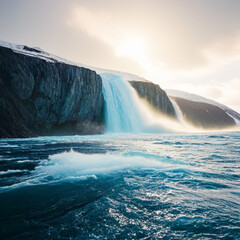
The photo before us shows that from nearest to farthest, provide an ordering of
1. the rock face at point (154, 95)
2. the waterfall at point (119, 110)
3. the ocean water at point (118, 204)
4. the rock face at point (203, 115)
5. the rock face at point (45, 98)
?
the ocean water at point (118, 204) < the rock face at point (45, 98) < the waterfall at point (119, 110) < the rock face at point (154, 95) < the rock face at point (203, 115)

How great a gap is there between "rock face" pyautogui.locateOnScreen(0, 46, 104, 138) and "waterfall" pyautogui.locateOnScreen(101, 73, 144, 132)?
86.4 inches

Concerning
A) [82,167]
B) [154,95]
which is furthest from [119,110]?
[82,167]

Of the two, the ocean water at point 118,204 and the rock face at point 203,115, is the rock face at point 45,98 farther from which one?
the rock face at point 203,115

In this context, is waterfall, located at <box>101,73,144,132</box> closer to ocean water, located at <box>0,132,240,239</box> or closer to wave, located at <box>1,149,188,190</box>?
wave, located at <box>1,149,188,190</box>

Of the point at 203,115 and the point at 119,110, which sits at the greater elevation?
the point at 203,115

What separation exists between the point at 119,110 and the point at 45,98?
18526 millimetres

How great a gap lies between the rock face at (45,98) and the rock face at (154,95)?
15624 mm

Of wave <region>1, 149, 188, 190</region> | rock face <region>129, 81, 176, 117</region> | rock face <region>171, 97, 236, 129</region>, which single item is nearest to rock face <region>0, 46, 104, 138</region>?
rock face <region>129, 81, 176, 117</region>

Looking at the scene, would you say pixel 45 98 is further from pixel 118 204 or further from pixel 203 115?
pixel 203 115

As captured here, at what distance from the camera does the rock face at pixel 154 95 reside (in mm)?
50744

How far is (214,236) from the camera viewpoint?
2682 mm

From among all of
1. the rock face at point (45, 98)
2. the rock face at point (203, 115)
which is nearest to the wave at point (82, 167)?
the rock face at point (45, 98)

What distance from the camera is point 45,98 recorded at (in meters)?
28.0

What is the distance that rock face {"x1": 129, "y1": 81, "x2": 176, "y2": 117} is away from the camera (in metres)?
50.7
